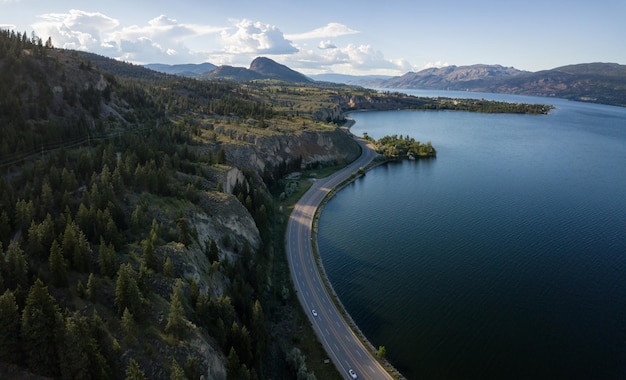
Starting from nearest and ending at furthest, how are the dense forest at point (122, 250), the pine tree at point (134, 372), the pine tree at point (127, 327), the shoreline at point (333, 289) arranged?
→ 1. the pine tree at point (134, 372)
2. the dense forest at point (122, 250)
3. the pine tree at point (127, 327)
4. the shoreline at point (333, 289)

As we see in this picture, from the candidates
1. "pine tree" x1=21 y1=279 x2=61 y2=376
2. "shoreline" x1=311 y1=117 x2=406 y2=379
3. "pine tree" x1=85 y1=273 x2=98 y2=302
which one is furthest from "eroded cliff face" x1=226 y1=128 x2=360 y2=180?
"pine tree" x1=21 y1=279 x2=61 y2=376

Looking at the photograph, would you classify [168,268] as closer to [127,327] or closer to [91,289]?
[91,289]

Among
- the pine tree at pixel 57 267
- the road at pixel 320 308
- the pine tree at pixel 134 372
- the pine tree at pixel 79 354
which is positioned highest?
the pine tree at pixel 57 267

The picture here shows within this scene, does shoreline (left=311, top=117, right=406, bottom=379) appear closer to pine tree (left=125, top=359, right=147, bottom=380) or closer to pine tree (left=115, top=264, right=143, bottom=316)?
pine tree (left=125, top=359, right=147, bottom=380)

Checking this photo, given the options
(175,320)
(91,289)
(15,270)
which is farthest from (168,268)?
(15,270)

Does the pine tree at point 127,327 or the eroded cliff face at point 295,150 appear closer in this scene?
the pine tree at point 127,327

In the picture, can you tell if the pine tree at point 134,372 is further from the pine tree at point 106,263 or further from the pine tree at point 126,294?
the pine tree at point 106,263

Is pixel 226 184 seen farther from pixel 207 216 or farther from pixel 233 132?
pixel 233 132

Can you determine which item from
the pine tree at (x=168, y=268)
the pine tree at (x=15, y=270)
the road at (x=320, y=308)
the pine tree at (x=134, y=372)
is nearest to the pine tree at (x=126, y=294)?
the pine tree at (x=168, y=268)
